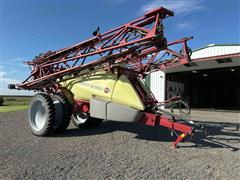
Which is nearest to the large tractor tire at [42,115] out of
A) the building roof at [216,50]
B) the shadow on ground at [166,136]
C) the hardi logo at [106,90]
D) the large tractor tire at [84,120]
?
the shadow on ground at [166,136]

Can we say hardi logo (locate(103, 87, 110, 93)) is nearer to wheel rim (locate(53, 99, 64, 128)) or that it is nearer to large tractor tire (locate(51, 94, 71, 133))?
large tractor tire (locate(51, 94, 71, 133))

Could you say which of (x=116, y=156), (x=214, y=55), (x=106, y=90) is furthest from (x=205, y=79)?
(x=116, y=156)

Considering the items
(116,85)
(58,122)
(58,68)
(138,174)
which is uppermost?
(58,68)

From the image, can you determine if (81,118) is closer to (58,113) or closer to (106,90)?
(58,113)

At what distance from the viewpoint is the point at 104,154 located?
17.1 feet

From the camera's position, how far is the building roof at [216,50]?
1647cm

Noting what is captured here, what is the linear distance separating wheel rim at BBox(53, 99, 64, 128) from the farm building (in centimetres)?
1075

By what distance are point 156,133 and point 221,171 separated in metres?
3.43

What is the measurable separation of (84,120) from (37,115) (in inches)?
66.3

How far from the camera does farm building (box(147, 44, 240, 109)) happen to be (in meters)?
16.7

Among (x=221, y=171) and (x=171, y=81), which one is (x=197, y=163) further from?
(x=171, y=81)

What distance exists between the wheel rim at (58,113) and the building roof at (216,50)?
13.5m

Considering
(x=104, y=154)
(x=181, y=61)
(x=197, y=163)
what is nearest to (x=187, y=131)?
(x=197, y=163)

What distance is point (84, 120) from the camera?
341 inches
